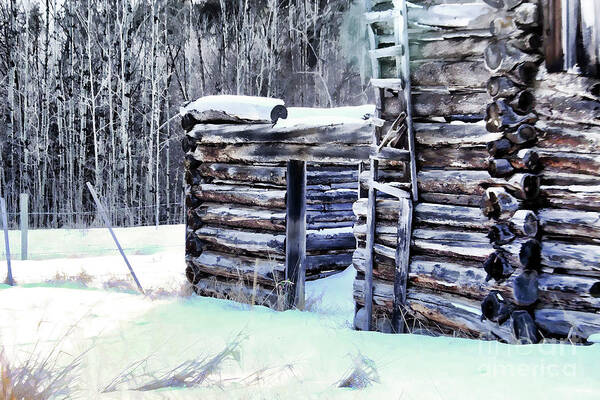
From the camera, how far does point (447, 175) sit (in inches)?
234

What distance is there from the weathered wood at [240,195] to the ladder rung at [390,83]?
2.19 metres

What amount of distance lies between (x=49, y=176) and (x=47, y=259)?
7.29m

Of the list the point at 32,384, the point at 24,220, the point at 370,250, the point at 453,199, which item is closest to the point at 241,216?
the point at 370,250

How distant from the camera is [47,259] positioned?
11633 mm

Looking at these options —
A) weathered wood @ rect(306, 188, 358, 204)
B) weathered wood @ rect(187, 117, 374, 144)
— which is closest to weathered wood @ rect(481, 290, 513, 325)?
weathered wood @ rect(187, 117, 374, 144)

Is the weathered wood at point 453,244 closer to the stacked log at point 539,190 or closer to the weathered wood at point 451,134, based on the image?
the stacked log at point 539,190

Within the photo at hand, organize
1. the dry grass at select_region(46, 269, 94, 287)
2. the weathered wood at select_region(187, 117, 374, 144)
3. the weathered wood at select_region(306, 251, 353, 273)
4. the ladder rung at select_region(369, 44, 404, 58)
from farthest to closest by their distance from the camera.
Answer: the weathered wood at select_region(306, 251, 353, 273) < the dry grass at select_region(46, 269, 94, 287) < the weathered wood at select_region(187, 117, 374, 144) < the ladder rung at select_region(369, 44, 404, 58)

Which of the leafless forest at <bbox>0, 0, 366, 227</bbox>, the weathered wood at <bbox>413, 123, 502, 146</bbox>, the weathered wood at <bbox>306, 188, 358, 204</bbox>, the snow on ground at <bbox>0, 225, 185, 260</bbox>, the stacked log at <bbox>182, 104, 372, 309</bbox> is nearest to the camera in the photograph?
the weathered wood at <bbox>413, 123, 502, 146</bbox>

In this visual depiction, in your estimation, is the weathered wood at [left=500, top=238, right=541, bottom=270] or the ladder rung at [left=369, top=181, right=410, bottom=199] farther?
the ladder rung at [left=369, top=181, right=410, bottom=199]

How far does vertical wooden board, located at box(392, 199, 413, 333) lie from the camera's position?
6227 millimetres

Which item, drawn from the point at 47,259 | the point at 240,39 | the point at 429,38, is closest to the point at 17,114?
the point at 240,39

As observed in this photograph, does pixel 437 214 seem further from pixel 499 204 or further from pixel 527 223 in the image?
pixel 527 223

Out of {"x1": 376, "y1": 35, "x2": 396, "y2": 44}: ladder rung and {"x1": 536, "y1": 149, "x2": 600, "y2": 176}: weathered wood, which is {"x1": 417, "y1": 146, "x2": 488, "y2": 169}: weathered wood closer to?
{"x1": 536, "y1": 149, "x2": 600, "y2": 176}: weathered wood

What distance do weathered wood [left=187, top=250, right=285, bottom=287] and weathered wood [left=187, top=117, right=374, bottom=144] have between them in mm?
1530
